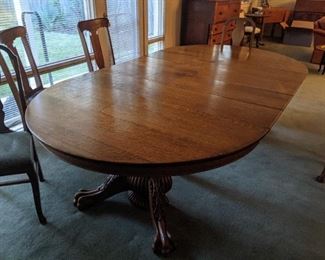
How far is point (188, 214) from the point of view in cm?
169

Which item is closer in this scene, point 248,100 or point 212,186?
point 248,100

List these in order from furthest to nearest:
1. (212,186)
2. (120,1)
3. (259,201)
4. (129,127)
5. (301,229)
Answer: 1. (120,1)
2. (212,186)
3. (259,201)
4. (301,229)
5. (129,127)

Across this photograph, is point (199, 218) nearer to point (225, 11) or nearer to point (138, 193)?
point (138, 193)

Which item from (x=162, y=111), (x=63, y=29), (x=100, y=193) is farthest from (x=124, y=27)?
(x=162, y=111)

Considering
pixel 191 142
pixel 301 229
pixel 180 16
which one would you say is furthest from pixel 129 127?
pixel 180 16

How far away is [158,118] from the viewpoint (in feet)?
3.92

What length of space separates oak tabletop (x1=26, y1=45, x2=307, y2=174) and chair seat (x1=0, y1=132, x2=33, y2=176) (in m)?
0.30

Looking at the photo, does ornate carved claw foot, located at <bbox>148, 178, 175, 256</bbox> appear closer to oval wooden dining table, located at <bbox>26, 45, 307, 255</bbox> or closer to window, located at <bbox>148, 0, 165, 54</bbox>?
oval wooden dining table, located at <bbox>26, 45, 307, 255</bbox>

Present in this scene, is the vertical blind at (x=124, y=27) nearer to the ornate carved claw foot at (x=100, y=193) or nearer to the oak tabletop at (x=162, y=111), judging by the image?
the oak tabletop at (x=162, y=111)

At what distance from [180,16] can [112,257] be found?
11.9 ft

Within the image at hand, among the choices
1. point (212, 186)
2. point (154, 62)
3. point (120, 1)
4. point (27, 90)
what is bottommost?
point (212, 186)

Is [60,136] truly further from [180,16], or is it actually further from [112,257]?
[180,16]

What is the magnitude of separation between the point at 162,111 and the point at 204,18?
308 cm

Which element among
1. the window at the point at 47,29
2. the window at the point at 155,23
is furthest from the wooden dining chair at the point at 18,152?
the window at the point at 155,23
